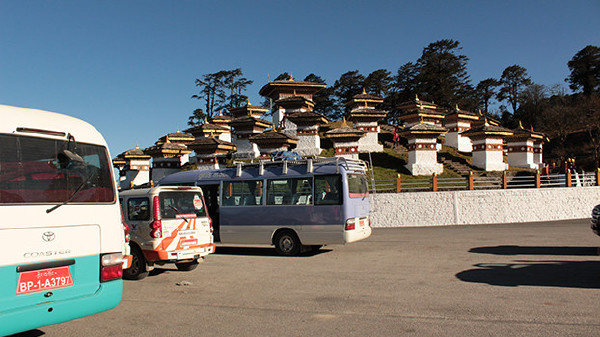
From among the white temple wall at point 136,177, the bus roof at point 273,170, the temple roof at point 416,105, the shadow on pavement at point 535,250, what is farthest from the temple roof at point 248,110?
the shadow on pavement at point 535,250

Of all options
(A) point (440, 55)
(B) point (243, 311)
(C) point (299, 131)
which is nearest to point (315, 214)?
(B) point (243, 311)

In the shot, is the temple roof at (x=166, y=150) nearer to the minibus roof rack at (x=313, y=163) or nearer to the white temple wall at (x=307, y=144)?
the white temple wall at (x=307, y=144)

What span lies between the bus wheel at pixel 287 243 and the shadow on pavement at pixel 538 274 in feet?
16.1

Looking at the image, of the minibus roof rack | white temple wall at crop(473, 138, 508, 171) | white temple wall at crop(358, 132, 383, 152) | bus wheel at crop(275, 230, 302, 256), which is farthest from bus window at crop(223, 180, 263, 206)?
white temple wall at crop(473, 138, 508, 171)

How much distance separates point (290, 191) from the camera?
12148 millimetres

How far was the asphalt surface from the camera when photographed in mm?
5379

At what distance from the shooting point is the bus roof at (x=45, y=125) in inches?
179

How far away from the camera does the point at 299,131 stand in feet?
110

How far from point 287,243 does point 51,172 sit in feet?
26.7

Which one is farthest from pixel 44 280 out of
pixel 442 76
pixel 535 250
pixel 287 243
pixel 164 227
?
pixel 442 76

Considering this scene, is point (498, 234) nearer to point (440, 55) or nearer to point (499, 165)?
point (499, 165)

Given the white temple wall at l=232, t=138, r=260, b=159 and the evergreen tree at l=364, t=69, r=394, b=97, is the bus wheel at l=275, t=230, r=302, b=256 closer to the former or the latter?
the white temple wall at l=232, t=138, r=260, b=159

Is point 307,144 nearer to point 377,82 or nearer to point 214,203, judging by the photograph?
point 214,203

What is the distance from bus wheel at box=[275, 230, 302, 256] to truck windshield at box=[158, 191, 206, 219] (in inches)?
131
